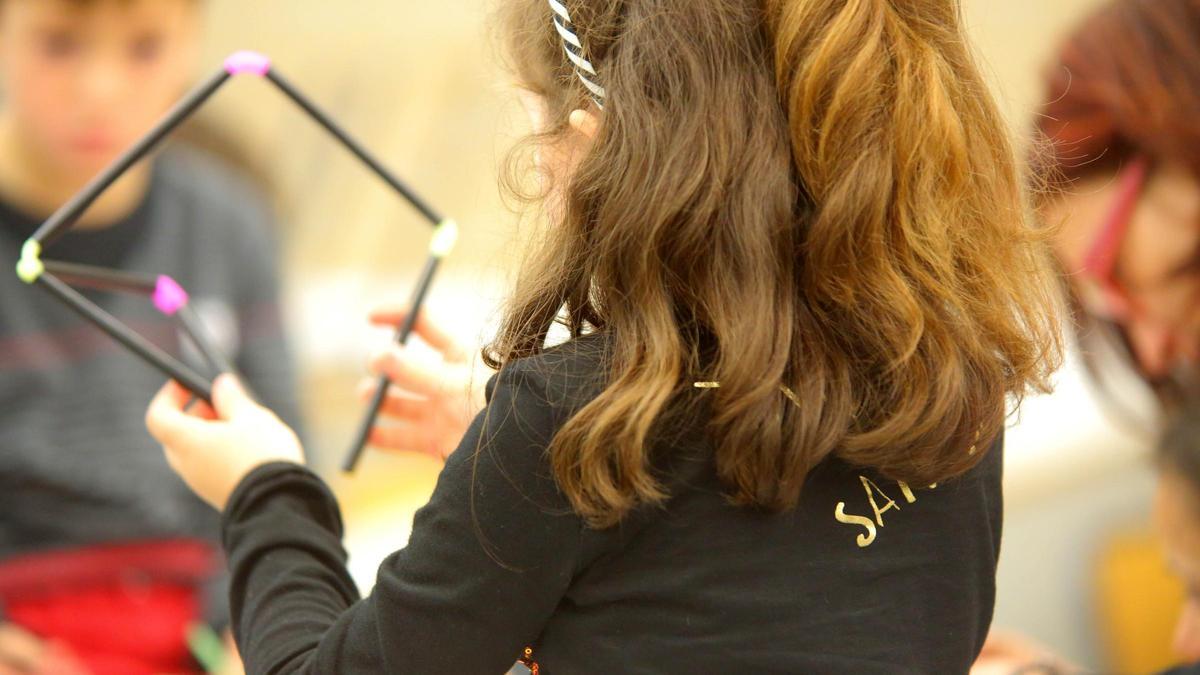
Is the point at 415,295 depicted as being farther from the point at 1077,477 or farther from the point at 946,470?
the point at 1077,477

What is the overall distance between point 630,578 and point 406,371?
27 centimetres

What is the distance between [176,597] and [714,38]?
2.33 feet

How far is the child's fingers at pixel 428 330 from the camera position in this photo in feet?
2.68

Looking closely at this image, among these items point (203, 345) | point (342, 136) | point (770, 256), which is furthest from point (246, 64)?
point (770, 256)

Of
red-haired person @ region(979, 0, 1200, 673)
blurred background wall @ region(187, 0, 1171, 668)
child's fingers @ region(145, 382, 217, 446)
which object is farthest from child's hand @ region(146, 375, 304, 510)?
blurred background wall @ region(187, 0, 1171, 668)

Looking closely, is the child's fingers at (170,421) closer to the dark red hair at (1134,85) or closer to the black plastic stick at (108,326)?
the black plastic stick at (108,326)

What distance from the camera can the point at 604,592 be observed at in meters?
0.54

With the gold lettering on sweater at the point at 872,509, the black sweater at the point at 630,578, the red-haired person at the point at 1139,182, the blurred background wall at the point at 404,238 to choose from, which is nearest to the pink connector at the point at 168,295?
the black sweater at the point at 630,578

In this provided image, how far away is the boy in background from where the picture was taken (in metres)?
1.00

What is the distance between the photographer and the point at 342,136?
0.74 meters

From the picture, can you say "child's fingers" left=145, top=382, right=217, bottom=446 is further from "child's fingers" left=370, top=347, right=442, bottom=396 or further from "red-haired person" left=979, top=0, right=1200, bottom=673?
"red-haired person" left=979, top=0, right=1200, bottom=673

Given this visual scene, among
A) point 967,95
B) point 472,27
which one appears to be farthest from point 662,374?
point 472,27

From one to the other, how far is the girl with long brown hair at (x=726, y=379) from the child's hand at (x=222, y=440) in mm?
115

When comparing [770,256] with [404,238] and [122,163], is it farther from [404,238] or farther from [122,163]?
[404,238]
